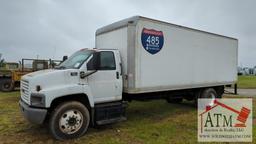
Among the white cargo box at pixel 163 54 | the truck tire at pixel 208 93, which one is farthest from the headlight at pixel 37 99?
the truck tire at pixel 208 93

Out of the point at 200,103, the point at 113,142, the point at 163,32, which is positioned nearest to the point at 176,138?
the point at 113,142

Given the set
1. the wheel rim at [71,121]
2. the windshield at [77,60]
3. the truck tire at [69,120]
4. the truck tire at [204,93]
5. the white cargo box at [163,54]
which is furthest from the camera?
the truck tire at [204,93]

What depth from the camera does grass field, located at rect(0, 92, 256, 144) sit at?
551 centimetres

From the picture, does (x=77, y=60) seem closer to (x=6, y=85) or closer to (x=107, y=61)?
(x=107, y=61)

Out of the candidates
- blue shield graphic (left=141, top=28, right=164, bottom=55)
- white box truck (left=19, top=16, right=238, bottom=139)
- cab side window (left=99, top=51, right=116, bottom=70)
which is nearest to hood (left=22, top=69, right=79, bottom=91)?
white box truck (left=19, top=16, right=238, bottom=139)

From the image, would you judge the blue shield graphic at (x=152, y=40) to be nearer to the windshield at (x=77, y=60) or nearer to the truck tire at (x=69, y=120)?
the windshield at (x=77, y=60)

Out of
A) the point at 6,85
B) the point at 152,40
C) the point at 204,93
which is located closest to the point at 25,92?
the point at 152,40

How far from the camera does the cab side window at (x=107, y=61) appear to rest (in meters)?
6.11

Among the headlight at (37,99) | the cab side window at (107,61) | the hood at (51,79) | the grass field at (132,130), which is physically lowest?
the grass field at (132,130)

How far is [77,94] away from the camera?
5.68 meters

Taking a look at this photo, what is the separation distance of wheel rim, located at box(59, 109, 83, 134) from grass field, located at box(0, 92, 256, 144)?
0.28 meters

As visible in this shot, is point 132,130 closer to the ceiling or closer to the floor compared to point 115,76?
closer to the floor

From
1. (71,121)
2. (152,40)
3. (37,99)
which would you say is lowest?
(71,121)

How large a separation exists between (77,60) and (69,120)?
1.61 m
